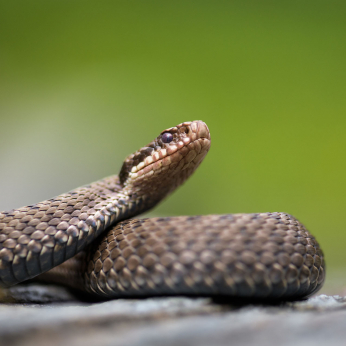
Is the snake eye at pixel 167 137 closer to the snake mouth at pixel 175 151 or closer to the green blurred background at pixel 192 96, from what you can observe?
the snake mouth at pixel 175 151

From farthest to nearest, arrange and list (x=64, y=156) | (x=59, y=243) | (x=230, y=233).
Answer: (x=64, y=156), (x=59, y=243), (x=230, y=233)

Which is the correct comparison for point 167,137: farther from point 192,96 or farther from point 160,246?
point 192,96

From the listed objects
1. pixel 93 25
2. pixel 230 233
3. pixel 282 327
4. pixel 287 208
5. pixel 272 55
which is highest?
pixel 93 25

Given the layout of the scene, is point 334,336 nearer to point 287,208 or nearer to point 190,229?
point 190,229

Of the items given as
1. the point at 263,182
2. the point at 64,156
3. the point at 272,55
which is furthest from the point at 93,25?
the point at 263,182

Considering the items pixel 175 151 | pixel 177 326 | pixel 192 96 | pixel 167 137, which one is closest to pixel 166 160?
pixel 175 151

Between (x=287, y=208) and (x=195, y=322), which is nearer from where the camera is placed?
(x=195, y=322)
